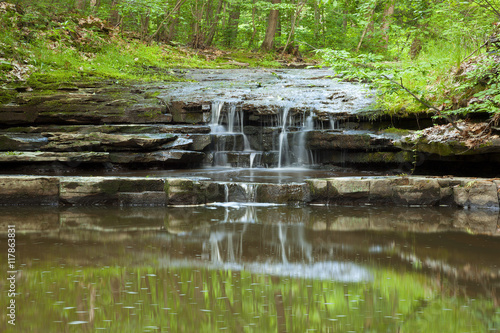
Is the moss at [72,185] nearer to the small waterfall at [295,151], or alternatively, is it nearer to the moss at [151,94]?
the small waterfall at [295,151]

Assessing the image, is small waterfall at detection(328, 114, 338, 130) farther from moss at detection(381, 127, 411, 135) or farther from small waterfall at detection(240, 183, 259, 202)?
small waterfall at detection(240, 183, 259, 202)

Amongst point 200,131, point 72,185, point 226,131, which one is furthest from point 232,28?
point 72,185

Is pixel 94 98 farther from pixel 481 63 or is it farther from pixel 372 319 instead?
pixel 372 319

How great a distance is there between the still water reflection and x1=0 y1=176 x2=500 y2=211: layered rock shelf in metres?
0.82

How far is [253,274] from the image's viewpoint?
10.8 ft

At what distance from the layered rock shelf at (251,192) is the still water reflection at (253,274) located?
32.2 inches

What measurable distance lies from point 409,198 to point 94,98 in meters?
7.38

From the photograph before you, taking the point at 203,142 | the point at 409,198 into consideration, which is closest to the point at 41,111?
the point at 203,142

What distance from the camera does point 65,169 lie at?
339 inches

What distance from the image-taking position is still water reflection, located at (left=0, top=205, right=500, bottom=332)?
2.39 meters

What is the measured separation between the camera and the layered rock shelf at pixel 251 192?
6.46m

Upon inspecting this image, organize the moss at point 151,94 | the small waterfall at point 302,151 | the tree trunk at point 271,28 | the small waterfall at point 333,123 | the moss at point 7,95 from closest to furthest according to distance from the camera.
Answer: the small waterfall at point 302,151 → the moss at point 7,95 → the small waterfall at point 333,123 → the moss at point 151,94 → the tree trunk at point 271,28

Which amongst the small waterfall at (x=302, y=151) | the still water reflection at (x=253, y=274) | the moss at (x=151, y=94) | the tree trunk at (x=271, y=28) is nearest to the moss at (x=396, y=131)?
the small waterfall at (x=302, y=151)

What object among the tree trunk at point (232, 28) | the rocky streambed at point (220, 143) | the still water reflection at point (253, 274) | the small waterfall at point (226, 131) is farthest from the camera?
the tree trunk at point (232, 28)
